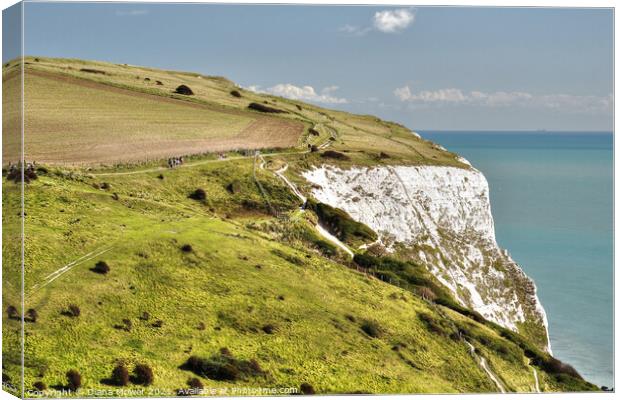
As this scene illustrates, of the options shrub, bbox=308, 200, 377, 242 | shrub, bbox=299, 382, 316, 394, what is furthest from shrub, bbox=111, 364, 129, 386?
shrub, bbox=308, 200, 377, 242

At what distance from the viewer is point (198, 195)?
51781 millimetres

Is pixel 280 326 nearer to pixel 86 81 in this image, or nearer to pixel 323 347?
pixel 323 347

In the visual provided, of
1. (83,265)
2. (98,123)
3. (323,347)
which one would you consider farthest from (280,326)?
(98,123)

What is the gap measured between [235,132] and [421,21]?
41.0m

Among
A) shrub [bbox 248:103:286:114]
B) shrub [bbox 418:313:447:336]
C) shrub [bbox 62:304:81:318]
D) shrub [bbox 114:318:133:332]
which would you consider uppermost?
shrub [bbox 248:103:286:114]

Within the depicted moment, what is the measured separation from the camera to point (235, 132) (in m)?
71.2

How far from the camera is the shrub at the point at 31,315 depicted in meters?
27.5

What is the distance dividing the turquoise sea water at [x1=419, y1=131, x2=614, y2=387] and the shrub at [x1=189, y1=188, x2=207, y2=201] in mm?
19480

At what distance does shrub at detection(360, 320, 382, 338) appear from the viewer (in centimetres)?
3488

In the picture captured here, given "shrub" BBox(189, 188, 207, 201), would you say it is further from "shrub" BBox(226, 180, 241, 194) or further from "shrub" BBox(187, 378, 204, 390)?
"shrub" BBox(187, 378, 204, 390)

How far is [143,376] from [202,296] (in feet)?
23.1

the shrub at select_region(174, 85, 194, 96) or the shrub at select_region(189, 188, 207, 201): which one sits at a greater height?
the shrub at select_region(174, 85, 194, 96)

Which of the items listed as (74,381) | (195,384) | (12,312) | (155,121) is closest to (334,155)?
(155,121)

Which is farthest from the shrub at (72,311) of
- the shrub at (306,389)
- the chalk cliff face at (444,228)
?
the chalk cliff face at (444,228)
